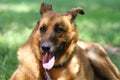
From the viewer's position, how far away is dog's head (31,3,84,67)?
813cm

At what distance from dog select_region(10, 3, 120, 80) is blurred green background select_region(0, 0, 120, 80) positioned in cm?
99

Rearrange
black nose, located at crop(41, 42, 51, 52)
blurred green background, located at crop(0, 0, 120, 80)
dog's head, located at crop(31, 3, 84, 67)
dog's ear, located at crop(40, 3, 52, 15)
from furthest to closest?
blurred green background, located at crop(0, 0, 120, 80) < dog's ear, located at crop(40, 3, 52, 15) < dog's head, located at crop(31, 3, 84, 67) < black nose, located at crop(41, 42, 51, 52)

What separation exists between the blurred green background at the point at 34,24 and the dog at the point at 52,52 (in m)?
0.99

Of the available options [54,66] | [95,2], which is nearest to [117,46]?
[54,66]

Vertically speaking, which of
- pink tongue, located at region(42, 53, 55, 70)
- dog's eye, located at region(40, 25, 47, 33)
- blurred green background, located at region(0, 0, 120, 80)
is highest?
dog's eye, located at region(40, 25, 47, 33)

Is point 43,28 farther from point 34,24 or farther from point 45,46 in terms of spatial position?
point 34,24

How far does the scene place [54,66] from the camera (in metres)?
8.47

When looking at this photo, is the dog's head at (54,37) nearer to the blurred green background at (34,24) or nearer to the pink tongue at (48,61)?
the pink tongue at (48,61)

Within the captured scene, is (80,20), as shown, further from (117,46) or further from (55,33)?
(55,33)

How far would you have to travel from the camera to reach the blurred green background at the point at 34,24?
11.1 metres

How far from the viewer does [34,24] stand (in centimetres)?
1603

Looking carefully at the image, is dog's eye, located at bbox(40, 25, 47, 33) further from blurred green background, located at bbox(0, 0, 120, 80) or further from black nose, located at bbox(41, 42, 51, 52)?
blurred green background, located at bbox(0, 0, 120, 80)

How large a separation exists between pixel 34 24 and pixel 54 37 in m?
7.86

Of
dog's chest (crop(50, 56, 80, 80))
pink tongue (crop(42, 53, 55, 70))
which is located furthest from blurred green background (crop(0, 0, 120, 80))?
pink tongue (crop(42, 53, 55, 70))
